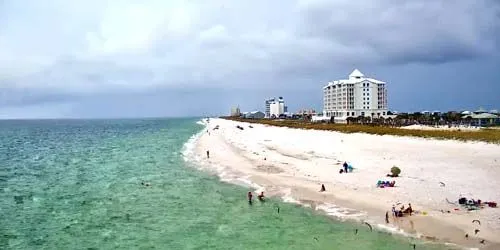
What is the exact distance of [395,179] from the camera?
3688 cm

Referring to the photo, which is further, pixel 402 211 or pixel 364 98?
pixel 364 98

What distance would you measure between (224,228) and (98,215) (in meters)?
9.87

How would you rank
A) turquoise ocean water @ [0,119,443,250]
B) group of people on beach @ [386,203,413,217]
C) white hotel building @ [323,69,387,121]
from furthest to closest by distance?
white hotel building @ [323,69,387,121], group of people on beach @ [386,203,413,217], turquoise ocean water @ [0,119,443,250]

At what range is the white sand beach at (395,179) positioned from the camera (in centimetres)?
2392

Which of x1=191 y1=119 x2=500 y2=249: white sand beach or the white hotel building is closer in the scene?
x1=191 y1=119 x2=500 y2=249: white sand beach

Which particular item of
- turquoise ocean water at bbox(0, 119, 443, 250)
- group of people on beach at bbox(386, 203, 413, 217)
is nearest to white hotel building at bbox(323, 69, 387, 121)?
turquoise ocean water at bbox(0, 119, 443, 250)

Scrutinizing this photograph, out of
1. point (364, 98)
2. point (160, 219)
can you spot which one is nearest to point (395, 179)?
point (160, 219)

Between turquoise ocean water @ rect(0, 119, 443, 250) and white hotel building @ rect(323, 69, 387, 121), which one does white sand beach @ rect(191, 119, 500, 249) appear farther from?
white hotel building @ rect(323, 69, 387, 121)

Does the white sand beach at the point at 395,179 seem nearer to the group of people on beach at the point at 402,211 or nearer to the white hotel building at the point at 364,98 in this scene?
the group of people on beach at the point at 402,211

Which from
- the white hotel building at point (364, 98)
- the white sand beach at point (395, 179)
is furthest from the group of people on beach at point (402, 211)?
the white hotel building at point (364, 98)

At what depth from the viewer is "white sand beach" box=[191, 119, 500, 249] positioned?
23922 mm

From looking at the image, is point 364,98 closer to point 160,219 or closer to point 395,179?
point 395,179

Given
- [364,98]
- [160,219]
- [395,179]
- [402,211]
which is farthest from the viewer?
[364,98]

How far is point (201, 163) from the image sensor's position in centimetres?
5791
